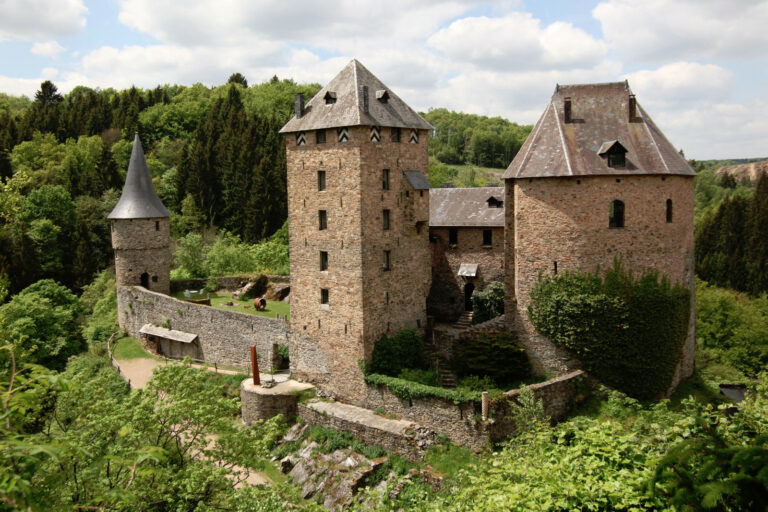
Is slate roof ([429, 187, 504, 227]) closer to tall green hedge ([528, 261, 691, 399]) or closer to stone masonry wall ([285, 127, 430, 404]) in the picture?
stone masonry wall ([285, 127, 430, 404])

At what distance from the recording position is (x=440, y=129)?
359 ft

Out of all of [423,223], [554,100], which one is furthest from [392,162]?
[554,100]

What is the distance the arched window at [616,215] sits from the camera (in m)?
21.2

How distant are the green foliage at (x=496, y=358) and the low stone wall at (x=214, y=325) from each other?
8313 mm

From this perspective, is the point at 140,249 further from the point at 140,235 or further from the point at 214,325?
the point at 214,325

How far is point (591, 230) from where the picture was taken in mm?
21016

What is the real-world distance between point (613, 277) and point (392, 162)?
9329mm

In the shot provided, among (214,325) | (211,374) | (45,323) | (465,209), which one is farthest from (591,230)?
(45,323)

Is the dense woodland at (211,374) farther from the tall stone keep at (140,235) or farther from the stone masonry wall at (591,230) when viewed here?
the tall stone keep at (140,235)

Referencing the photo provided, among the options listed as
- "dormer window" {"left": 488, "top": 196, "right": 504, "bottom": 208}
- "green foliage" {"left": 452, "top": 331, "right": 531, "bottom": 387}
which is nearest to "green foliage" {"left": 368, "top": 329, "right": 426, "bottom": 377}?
"green foliage" {"left": 452, "top": 331, "right": 531, "bottom": 387}

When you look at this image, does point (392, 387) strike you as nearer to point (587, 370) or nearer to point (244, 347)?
point (587, 370)

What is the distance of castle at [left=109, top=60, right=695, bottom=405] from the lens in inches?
830

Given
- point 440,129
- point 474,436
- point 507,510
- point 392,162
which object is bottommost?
point 474,436

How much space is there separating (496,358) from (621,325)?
4.58 meters
